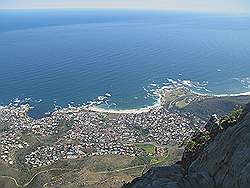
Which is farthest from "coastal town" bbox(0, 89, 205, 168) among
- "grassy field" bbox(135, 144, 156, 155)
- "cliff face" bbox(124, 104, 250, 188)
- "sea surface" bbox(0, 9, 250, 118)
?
"cliff face" bbox(124, 104, 250, 188)

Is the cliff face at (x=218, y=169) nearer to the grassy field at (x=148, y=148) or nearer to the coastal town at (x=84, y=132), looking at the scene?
the coastal town at (x=84, y=132)

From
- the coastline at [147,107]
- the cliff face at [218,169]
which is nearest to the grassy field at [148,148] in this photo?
the coastline at [147,107]

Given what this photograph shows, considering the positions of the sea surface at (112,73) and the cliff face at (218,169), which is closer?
the cliff face at (218,169)

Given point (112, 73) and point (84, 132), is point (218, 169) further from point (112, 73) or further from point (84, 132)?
point (112, 73)

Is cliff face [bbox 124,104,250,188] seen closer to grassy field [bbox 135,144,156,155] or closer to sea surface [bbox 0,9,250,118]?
grassy field [bbox 135,144,156,155]

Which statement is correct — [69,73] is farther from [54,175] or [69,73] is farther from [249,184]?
[249,184]

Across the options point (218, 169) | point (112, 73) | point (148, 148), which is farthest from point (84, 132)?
point (218, 169)
